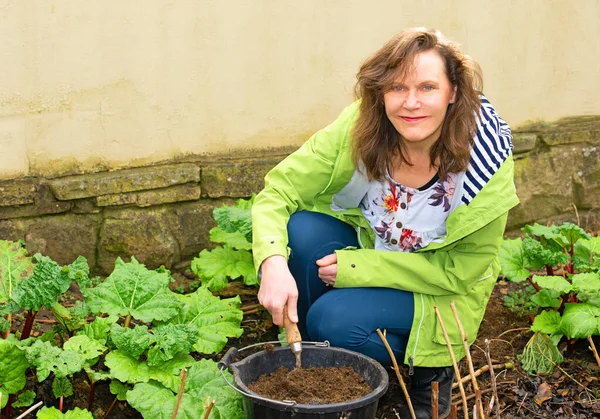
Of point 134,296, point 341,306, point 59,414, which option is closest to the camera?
point 59,414

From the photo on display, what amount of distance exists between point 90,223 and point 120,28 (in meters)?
0.91

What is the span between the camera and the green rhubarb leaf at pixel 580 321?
3.32 metres

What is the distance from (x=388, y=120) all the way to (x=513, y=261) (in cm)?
111

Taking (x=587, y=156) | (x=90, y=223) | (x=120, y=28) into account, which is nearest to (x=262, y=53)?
(x=120, y=28)

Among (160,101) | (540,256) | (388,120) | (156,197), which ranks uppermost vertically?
(388,120)

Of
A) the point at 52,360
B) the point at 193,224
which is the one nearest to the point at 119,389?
the point at 52,360

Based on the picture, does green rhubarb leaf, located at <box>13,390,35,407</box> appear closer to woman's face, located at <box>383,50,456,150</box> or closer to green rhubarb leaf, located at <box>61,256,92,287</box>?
green rhubarb leaf, located at <box>61,256,92,287</box>

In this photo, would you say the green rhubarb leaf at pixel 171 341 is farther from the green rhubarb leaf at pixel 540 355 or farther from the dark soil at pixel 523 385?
the green rhubarb leaf at pixel 540 355

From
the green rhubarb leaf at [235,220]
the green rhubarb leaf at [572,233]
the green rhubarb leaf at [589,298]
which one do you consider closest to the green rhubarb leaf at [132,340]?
the green rhubarb leaf at [235,220]

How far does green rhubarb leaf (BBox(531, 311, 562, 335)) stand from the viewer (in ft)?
11.5

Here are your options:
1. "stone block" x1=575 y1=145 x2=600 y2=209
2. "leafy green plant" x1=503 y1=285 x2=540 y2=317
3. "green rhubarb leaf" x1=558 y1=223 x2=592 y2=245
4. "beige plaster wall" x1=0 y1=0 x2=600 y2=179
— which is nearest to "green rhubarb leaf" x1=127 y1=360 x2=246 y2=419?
"beige plaster wall" x1=0 y1=0 x2=600 y2=179

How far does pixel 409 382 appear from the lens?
130 inches

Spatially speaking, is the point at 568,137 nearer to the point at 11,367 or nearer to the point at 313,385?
the point at 313,385

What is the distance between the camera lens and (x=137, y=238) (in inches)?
152
